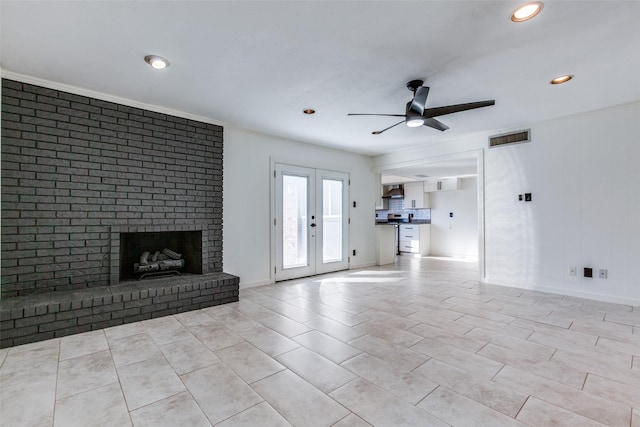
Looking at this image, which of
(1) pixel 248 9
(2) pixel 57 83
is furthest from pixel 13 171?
(1) pixel 248 9

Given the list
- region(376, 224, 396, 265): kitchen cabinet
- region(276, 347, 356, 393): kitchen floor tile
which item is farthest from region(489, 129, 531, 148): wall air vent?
region(276, 347, 356, 393): kitchen floor tile

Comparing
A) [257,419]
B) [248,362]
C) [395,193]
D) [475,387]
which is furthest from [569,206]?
[395,193]

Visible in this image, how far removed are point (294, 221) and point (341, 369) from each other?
3321mm

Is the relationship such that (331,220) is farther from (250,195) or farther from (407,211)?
(407,211)

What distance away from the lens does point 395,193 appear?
32.5 ft

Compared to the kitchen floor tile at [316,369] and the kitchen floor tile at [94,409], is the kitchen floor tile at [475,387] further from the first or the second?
the kitchen floor tile at [94,409]

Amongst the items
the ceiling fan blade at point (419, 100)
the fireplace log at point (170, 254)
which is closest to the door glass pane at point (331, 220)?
the fireplace log at point (170, 254)

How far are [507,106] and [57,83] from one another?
5.08 metres

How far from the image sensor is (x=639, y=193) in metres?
3.69

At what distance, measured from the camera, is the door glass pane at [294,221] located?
206 inches

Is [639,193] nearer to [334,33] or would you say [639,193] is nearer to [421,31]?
[421,31]

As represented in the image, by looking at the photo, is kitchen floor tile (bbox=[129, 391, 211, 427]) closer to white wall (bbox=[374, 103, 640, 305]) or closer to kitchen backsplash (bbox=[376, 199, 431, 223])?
white wall (bbox=[374, 103, 640, 305])

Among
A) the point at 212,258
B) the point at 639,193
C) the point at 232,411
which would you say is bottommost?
the point at 232,411

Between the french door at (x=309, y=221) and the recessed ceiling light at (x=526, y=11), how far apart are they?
3.71 m
